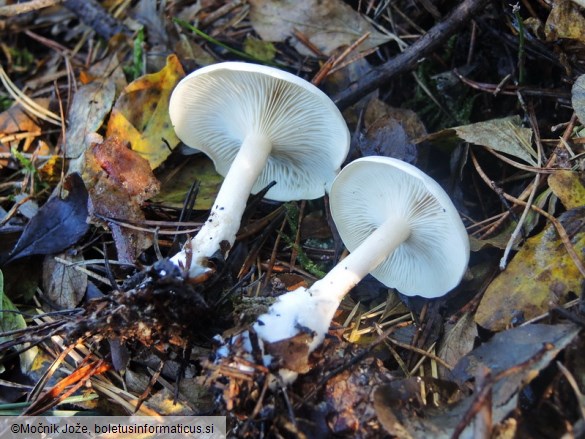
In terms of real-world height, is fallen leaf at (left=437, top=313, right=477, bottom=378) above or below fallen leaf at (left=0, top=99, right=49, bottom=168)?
below

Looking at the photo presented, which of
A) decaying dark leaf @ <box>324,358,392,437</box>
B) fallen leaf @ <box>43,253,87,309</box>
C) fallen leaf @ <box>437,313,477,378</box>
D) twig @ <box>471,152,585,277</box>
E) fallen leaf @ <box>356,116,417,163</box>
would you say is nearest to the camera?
decaying dark leaf @ <box>324,358,392,437</box>

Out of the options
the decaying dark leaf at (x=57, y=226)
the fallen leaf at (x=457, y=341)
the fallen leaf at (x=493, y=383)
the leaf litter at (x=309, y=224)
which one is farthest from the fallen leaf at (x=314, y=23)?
the fallen leaf at (x=493, y=383)

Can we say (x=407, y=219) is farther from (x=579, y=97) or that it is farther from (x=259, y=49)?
(x=259, y=49)

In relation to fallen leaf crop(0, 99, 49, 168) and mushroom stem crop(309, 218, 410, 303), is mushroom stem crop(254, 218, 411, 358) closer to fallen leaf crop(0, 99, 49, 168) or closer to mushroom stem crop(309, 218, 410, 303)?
mushroom stem crop(309, 218, 410, 303)

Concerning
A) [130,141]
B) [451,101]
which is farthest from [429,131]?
[130,141]

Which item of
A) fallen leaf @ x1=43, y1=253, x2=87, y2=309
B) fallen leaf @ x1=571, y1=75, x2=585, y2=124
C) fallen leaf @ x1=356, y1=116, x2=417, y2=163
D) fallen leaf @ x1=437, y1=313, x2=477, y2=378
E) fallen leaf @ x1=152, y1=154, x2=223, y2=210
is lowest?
fallen leaf @ x1=437, y1=313, x2=477, y2=378

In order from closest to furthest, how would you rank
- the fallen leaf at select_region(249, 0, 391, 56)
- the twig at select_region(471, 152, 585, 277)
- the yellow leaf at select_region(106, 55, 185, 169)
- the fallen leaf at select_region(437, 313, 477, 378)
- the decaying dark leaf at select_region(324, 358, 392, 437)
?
the decaying dark leaf at select_region(324, 358, 392, 437), the twig at select_region(471, 152, 585, 277), the fallen leaf at select_region(437, 313, 477, 378), the yellow leaf at select_region(106, 55, 185, 169), the fallen leaf at select_region(249, 0, 391, 56)

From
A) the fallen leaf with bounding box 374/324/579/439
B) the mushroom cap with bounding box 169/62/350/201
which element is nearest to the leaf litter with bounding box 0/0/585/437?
the fallen leaf with bounding box 374/324/579/439
